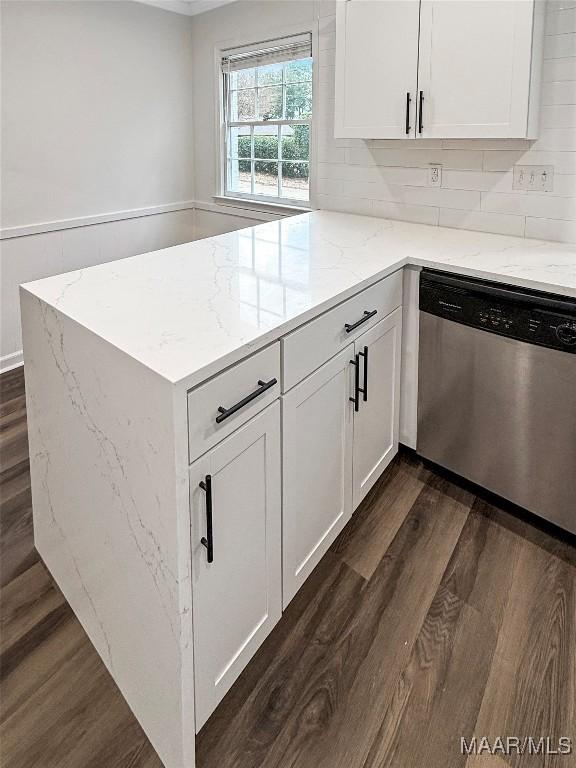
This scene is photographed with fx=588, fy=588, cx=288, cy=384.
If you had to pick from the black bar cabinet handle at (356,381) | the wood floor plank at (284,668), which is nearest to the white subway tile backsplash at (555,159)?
the black bar cabinet handle at (356,381)

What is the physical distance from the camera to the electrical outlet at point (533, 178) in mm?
2400

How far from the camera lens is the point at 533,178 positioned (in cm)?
245

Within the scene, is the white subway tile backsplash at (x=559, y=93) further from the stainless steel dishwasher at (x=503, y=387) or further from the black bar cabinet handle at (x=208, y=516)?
the black bar cabinet handle at (x=208, y=516)

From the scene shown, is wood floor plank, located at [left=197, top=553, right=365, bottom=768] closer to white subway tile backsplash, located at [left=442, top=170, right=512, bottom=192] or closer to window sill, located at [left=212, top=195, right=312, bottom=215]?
white subway tile backsplash, located at [left=442, top=170, right=512, bottom=192]

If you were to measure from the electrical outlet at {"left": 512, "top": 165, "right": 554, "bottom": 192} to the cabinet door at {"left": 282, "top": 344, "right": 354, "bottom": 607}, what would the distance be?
125cm

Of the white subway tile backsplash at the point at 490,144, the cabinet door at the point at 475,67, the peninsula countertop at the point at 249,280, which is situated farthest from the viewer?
the white subway tile backsplash at the point at 490,144

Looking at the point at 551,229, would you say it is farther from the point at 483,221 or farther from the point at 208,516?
the point at 208,516

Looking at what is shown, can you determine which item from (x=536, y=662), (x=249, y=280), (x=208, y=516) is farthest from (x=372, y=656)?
(x=249, y=280)

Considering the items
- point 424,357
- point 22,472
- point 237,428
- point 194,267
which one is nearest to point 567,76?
point 424,357

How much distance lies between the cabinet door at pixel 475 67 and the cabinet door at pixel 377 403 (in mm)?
790

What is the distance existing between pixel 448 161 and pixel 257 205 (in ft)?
5.21

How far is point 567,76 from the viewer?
2.24m

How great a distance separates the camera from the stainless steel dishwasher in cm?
188

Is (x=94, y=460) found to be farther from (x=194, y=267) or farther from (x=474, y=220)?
(x=474, y=220)
